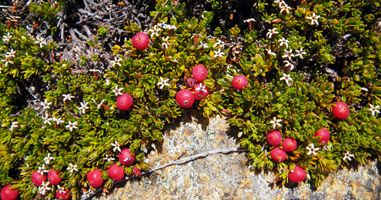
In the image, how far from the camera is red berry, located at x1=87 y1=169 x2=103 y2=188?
479 cm

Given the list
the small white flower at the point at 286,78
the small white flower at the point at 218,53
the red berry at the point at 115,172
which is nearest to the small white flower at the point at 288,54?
the small white flower at the point at 286,78

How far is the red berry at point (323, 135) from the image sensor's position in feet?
15.0

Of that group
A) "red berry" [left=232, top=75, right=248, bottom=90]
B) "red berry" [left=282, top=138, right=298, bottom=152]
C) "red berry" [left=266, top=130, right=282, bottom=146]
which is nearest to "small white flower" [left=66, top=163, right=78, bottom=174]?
"red berry" [left=232, top=75, right=248, bottom=90]

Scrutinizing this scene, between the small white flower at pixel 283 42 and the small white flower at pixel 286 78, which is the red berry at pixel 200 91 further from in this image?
the small white flower at pixel 283 42

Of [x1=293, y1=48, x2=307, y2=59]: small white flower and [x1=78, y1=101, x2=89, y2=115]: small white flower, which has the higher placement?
[x1=293, y1=48, x2=307, y2=59]: small white flower

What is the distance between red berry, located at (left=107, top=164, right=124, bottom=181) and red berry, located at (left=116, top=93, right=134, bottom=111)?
79 centimetres

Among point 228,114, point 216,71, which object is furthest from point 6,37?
point 228,114

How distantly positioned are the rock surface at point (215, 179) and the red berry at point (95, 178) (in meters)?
0.35

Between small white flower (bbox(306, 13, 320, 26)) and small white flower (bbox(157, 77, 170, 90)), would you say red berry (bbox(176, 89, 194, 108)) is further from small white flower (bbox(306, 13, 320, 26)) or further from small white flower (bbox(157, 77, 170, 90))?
small white flower (bbox(306, 13, 320, 26))

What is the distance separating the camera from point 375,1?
4.83 meters

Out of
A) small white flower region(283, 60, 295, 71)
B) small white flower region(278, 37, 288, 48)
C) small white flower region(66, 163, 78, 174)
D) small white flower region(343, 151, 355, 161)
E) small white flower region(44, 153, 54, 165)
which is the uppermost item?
small white flower region(278, 37, 288, 48)

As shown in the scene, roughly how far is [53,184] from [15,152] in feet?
2.64

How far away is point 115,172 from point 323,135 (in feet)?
9.10

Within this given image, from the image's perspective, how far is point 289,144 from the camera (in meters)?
4.55
